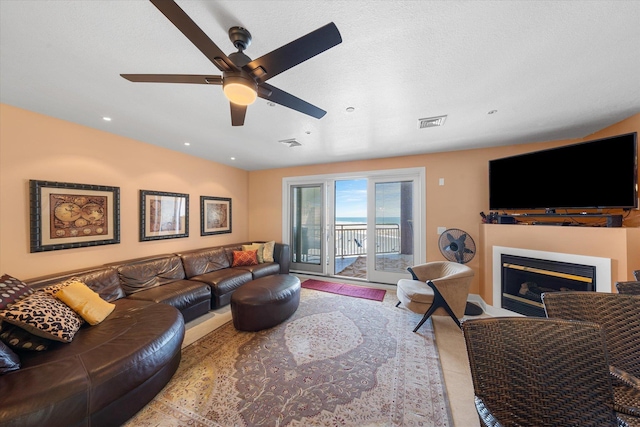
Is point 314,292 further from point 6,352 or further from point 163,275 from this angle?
point 6,352

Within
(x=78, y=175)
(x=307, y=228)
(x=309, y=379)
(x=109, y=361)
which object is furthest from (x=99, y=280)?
(x=307, y=228)

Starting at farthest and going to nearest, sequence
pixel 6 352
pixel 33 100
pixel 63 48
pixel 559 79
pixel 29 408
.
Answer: pixel 33 100 < pixel 559 79 < pixel 63 48 < pixel 6 352 < pixel 29 408

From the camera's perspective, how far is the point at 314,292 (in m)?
3.89

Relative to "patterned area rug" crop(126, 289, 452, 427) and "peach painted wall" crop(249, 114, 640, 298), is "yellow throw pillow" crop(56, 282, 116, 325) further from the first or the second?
"peach painted wall" crop(249, 114, 640, 298)

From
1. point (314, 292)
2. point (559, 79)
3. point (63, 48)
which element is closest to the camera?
point (63, 48)

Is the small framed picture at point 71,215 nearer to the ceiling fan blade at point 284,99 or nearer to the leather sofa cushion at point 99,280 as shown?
the leather sofa cushion at point 99,280

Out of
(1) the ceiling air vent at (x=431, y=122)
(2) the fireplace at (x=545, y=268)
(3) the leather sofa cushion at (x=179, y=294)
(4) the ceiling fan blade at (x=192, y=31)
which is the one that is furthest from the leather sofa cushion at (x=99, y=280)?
(2) the fireplace at (x=545, y=268)

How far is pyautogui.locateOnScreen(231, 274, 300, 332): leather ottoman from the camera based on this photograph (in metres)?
2.52

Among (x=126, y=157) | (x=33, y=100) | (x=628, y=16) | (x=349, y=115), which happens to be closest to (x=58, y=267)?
(x=126, y=157)

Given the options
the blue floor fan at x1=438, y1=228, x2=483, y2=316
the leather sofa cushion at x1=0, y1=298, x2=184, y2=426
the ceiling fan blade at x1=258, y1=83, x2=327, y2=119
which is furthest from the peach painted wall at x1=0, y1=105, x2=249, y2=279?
the blue floor fan at x1=438, y1=228, x2=483, y2=316

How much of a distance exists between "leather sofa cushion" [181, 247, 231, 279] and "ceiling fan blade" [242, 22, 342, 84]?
324cm

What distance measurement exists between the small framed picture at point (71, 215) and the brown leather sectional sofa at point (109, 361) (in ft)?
1.40

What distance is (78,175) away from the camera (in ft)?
8.72

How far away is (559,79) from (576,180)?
145 centimetres
